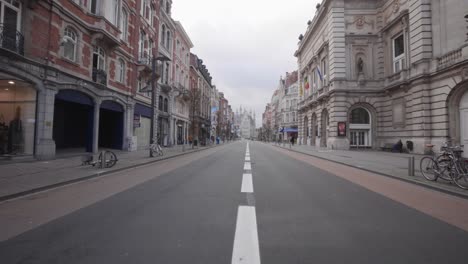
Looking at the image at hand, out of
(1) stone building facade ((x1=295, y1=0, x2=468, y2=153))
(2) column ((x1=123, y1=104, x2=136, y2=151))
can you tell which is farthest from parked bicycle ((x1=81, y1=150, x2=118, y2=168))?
(1) stone building facade ((x1=295, y1=0, x2=468, y2=153))

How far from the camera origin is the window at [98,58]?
53.6ft

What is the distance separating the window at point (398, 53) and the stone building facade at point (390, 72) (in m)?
0.10

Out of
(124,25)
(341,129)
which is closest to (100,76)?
(124,25)

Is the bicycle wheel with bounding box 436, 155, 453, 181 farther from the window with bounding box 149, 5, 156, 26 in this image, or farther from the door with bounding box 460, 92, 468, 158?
the window with bounding box 149, 5, 156, 26

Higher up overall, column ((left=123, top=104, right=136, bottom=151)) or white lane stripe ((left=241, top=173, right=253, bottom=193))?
column ((left=123, top=104, right=136, bottom=151))

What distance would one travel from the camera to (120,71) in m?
19.7

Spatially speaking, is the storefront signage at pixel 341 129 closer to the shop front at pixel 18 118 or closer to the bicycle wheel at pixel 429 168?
the bicycle wheel at pixel 429 168

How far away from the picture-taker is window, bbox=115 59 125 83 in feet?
62.4

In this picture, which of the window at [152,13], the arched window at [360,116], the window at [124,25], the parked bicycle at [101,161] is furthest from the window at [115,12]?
the arched window at [360,116]

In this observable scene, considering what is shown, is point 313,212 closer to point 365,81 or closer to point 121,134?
point 121,134

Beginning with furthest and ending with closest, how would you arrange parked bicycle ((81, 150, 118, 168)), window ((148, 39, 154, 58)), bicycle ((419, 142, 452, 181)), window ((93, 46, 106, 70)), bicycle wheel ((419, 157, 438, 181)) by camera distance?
window ((148, 39, 154, 58)) → window ((93, 46, 106, 70)) → parked bicycle ((81, 150, 118, 168)) → bicycle wheel ((419, 157, 438, 181)) → bicycle ((419, 142, 452, 181))

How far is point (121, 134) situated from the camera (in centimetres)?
2002

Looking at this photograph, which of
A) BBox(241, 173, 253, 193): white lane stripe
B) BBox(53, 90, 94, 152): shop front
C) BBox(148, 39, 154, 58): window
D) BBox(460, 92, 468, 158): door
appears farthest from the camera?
BBox(148, 39, 154, 58): window

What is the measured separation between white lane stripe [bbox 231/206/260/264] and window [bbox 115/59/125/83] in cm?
1851
